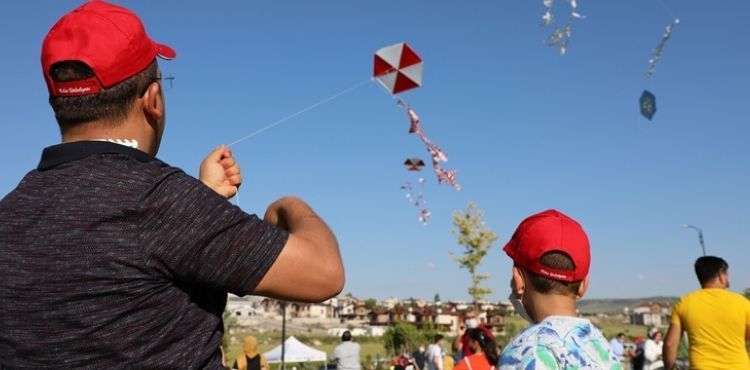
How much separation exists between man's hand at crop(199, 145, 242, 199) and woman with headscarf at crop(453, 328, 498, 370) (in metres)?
5.00

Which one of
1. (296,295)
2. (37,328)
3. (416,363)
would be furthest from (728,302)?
(416,363)

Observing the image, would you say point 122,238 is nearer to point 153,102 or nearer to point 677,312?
point 153,102

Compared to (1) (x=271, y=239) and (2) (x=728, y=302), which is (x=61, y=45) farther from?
(2) (x=728, y=302)

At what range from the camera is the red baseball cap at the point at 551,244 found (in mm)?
2572

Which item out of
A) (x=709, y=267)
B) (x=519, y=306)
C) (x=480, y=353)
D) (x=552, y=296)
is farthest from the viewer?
(x=480, y=353)

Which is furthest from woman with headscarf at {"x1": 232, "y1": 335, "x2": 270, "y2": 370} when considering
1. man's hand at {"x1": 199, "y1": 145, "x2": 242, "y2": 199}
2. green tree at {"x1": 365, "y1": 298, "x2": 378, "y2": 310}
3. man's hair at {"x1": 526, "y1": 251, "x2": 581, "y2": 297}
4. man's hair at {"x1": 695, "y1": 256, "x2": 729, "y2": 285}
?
green tree at {"x1": 365, "y1": 298, "x2": 378, "y2": 310}

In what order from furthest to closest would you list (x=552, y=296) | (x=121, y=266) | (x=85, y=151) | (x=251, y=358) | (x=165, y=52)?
(x=251, y=358)
(x=552, y=296)
(x=165, y=52)
(x=85, y=151)
(x=121, y=266)

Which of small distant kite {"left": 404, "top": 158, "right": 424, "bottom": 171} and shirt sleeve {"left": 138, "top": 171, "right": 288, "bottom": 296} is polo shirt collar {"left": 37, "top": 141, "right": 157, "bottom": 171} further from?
small distant kite {"left": 404, "top": 158, "right": 424, "bottom": 171}

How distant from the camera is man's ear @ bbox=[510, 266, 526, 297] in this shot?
8.71 ft

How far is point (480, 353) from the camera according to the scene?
6801 mm

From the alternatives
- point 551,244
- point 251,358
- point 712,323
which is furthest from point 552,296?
point 251,358

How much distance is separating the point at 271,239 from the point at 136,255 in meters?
0.23

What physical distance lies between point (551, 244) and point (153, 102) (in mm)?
1639

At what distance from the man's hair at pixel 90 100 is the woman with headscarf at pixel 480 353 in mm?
5250
